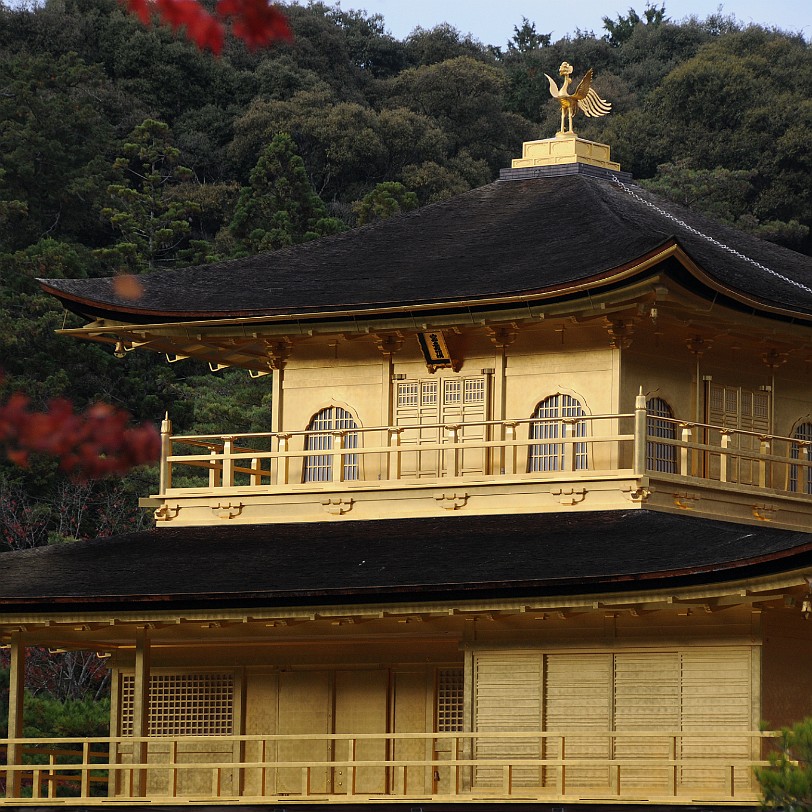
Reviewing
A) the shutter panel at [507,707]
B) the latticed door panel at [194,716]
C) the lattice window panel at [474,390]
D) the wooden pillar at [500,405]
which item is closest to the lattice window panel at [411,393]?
the lattice window panel at [474,390]

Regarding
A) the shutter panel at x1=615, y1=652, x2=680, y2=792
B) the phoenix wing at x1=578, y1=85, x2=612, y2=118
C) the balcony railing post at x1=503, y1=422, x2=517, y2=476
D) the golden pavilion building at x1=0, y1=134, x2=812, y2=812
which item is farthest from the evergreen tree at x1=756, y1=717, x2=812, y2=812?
the phoenix wing at x1=578, y1=85, x2=612, y2=118

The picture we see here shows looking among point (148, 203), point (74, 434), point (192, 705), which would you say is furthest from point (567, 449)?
point (148, 203)

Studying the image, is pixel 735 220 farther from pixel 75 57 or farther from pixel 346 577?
pixel 346 577

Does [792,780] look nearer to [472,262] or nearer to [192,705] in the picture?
[192,705]

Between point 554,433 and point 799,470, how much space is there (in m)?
3.80

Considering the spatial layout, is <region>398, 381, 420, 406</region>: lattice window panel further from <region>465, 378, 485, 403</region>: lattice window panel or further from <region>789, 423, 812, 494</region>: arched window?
<region>789, 423, 812, 494</region>: arched window

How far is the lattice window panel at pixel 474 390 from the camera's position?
86.5 feet

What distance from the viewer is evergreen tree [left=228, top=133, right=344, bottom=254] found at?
5897 centimetres

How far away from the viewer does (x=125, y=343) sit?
91.5 ft

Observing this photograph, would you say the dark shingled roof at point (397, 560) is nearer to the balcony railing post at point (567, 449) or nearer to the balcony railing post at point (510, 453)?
the balcony railing post at point (567, 449)

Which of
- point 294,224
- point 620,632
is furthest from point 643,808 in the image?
point 294,224

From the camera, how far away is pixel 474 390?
2645 centimetres

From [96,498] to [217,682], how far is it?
24.6 meters

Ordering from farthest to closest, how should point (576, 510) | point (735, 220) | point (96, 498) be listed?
point (735, 220) < point (96, 498) < point (576, 510)
